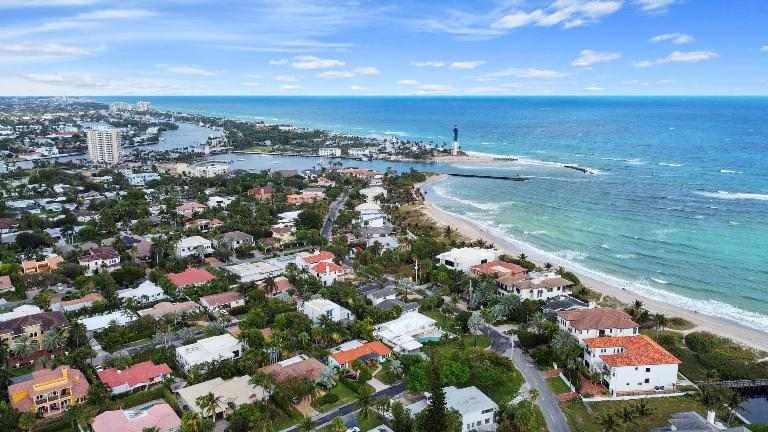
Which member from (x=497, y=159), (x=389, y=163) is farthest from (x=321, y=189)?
(x=497, y=159)

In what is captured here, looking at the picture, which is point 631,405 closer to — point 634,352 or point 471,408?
point 634,352

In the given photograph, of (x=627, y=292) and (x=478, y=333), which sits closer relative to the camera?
(x=478, y=333)

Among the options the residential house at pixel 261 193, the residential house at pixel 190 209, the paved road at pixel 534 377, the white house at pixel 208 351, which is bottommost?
the paved road at pixel 534 377

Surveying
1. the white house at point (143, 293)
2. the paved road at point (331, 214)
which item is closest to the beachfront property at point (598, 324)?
the white house at point (143, 293)

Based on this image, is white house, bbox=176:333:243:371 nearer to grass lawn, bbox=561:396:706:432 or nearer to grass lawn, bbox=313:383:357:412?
grass lawn, bbox=313:383:357:412

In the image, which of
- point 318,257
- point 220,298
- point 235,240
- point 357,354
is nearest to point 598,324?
→ point 357,354

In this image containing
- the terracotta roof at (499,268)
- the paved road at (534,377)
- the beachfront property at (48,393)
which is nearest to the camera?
the paved road at (534,377)

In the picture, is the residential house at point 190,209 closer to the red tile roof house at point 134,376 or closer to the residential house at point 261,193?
the residential house at point 261,193

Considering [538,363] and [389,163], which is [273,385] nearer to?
[538,363]
